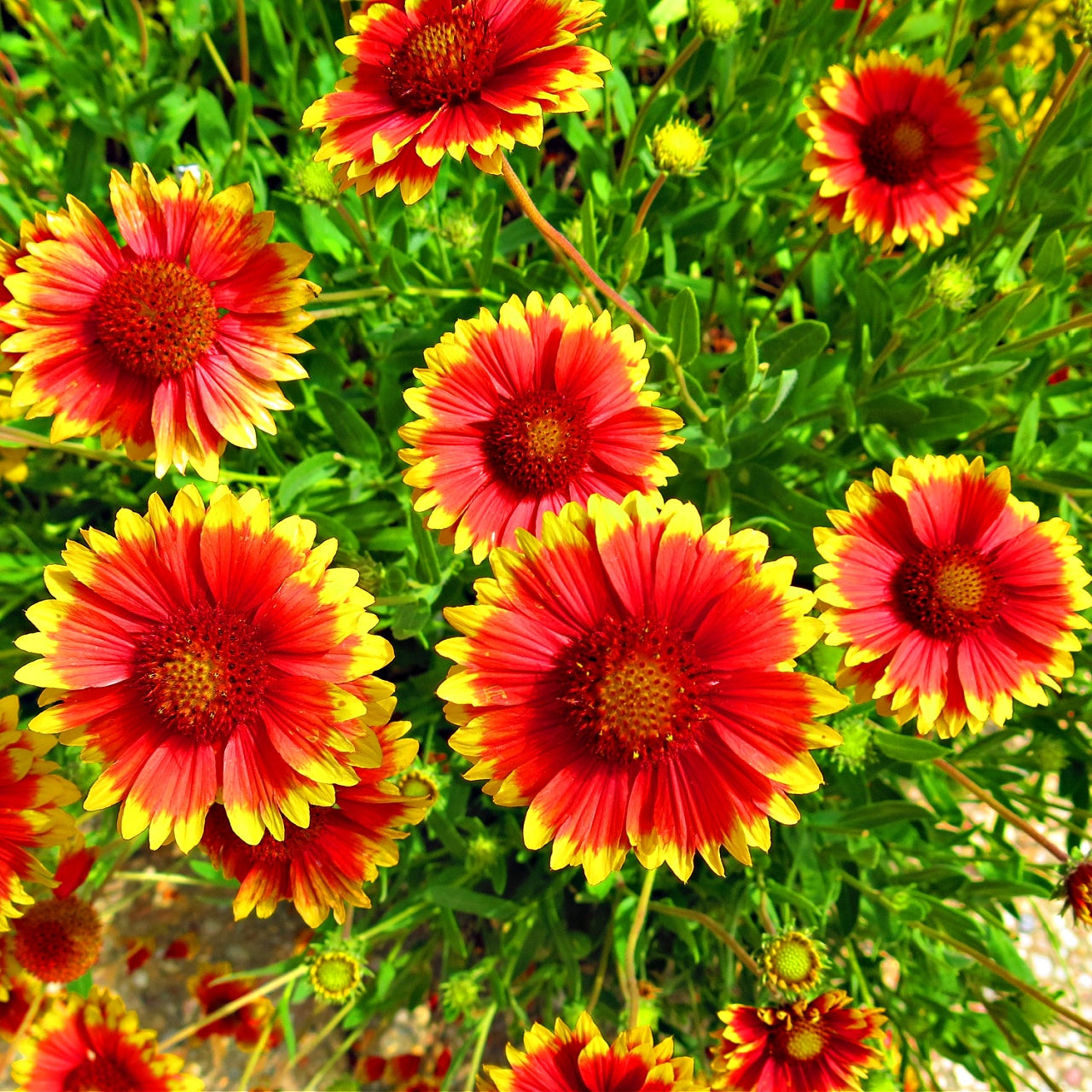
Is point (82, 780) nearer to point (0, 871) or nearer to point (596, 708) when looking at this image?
point (0, 871)

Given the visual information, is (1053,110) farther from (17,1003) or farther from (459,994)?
(17,1003)

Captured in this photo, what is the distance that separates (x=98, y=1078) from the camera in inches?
76.5

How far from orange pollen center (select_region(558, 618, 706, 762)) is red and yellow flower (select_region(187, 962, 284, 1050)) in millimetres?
1751

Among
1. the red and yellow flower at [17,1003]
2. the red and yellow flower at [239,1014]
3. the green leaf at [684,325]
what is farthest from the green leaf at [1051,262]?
the red and yellow flower at [17,1003]

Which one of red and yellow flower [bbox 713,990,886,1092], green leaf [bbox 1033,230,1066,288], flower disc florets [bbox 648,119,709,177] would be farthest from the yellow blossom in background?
red and yellow flower [bbox 713,990,886,1092]

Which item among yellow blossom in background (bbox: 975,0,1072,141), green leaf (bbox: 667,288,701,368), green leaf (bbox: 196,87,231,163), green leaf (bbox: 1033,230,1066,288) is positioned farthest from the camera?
yellow blossom in background (bbox: 975,0,1072,141)

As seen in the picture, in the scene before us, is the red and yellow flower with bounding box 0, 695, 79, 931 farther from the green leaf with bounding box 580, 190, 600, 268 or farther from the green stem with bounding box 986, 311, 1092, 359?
the green stem with bounding box 986, 311, 1092, 359

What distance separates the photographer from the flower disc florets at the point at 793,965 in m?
1.63

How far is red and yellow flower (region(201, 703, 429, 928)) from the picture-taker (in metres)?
1.49

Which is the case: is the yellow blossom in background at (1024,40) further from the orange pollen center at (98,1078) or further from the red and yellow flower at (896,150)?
the orange pollen center at (98,1078)

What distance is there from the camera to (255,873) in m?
1.53

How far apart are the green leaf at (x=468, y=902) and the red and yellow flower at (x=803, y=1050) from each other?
0.65 metres

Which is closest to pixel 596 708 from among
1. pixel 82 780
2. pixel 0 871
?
pixel 0 871

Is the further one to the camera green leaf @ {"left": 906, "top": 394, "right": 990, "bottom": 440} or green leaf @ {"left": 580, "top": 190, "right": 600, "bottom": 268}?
green leaf @ {"left": 906, "top": 394, "right": 990, "bottom": 440}
